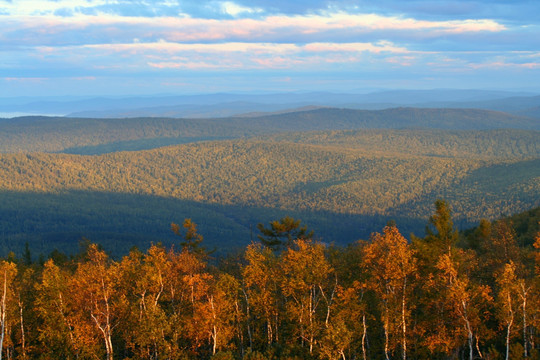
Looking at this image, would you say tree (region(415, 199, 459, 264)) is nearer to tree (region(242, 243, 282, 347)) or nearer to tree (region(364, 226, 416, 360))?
tree (region(364, 226, 416, 360))

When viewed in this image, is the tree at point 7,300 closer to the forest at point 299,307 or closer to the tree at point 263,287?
the forest at point 299,307

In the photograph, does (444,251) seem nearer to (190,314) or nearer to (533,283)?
(533,283)

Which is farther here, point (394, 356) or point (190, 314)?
point (190, 314)

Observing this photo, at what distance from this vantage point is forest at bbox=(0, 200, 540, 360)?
33094 millimetres

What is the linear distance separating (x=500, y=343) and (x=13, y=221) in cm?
20124

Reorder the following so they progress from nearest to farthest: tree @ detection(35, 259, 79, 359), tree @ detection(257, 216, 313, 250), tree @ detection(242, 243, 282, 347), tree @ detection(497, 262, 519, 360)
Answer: tree @ detection(497, 262, 519, 360) → tree @ detection(35, 259, 79, 359) → tree @ detection(242, 243, 282, 347) → tree @ detection(257, 216, 313, 250)

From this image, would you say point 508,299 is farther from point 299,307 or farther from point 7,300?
point 7,300

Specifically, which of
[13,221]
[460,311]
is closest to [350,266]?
[460,311]

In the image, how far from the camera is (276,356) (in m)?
37.6

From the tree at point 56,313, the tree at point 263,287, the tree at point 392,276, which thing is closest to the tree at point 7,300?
the tree at point 56,313

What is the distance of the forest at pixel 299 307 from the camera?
3309 cm

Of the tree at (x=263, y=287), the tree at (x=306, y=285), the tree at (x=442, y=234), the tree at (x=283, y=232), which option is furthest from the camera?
the tree at (x=283, y=232)

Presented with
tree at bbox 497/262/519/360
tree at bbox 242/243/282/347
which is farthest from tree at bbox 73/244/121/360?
tree at bbox 497/262/519/360

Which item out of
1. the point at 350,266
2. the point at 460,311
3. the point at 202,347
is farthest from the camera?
the point at 202,347
